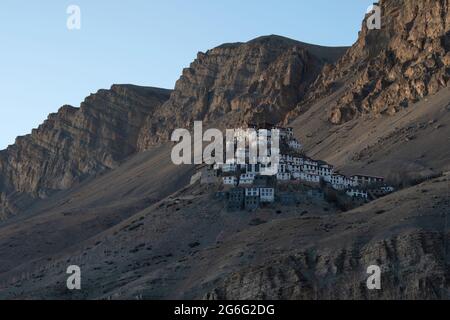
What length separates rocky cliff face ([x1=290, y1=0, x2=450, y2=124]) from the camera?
552 feet

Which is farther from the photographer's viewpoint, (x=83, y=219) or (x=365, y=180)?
(x=83, y=219)

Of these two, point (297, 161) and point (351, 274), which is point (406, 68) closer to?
point (297, 161)

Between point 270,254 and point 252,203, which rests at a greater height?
point 252,203

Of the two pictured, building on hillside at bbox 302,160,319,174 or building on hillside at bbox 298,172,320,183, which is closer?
building on hillside at bbox 298,172,320,183

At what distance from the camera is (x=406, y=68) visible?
17775cm

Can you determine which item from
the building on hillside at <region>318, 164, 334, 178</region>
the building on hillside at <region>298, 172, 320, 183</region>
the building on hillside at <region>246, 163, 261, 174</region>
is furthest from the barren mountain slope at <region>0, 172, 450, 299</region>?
the building on hillside at <region>318, 164, 334, 178</region>

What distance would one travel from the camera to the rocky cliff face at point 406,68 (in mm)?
168250

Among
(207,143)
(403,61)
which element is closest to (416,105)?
(403,61)

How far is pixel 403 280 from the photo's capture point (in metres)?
73.6

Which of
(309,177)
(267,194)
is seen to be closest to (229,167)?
(309,177)

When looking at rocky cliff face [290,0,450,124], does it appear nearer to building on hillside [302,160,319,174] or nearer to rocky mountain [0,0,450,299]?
rocky mountain [0,0,450,299]

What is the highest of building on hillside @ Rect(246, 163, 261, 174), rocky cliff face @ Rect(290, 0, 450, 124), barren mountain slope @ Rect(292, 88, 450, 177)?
rocky cliff face @ Rect(290, 0, 450, 124)
